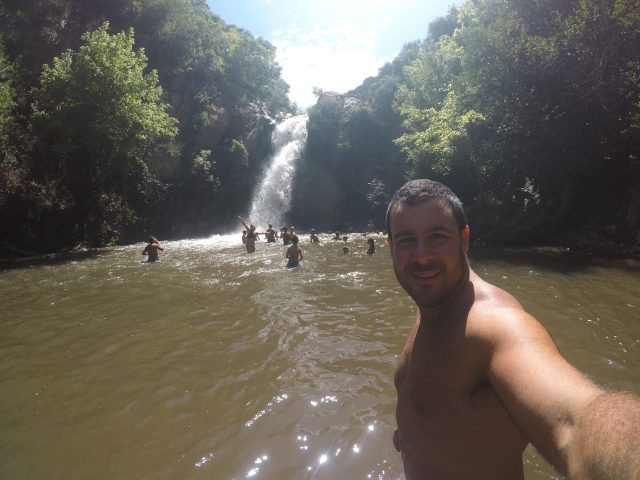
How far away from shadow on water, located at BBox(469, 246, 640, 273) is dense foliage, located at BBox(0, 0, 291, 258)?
19.1 meters

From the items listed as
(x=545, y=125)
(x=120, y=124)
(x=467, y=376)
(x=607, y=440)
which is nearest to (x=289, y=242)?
(x=120, y=124)

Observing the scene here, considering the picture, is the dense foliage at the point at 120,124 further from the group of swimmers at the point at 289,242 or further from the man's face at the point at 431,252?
the man's face at the point at 431,252

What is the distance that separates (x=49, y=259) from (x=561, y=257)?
2155 centimetres

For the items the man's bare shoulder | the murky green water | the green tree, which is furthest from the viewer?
the green tree

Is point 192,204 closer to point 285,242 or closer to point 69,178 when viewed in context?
point 69,178

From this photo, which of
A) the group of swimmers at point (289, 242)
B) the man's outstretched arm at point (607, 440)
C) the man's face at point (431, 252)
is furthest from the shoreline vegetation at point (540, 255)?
the man's outstretched arm at point (607, 440)

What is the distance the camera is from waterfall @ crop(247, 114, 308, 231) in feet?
107

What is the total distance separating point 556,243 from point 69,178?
26.5 metres

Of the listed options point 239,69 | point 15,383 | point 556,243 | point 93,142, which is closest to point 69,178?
point 93,142

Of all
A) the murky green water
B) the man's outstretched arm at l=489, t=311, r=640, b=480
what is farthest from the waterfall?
the man's outstretched arm at l=489, t=311, r=640, b=480

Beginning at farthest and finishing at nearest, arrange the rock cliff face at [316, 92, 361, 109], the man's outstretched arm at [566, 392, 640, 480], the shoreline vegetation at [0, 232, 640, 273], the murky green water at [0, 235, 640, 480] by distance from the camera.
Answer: the rock cliff face at [316, 92, 361, 109] → the shoreline vegetation at [0, 232, 640, 273] → the murky green water at [0, 235, 640, 480] → the man's outstretched arm at [566, 392, 640, 480]

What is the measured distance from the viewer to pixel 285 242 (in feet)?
62.3

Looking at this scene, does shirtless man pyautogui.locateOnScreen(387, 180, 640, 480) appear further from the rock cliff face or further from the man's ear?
the rock cliff face

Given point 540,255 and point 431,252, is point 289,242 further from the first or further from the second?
point 431,252
